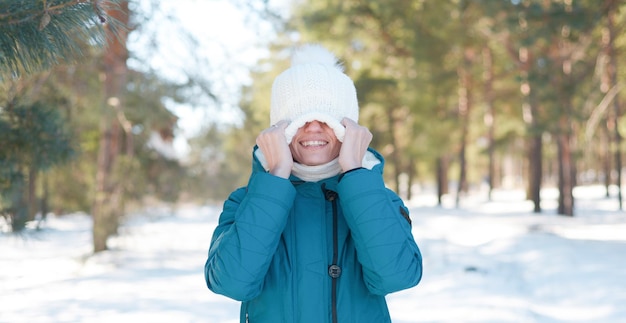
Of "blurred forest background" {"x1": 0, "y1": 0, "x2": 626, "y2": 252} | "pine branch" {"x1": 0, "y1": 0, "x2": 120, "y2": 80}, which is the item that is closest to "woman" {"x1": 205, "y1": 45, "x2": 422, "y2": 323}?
"blurred forest background" {"x1": 0, "y1": 0, "x2": 626, "y2": 252}

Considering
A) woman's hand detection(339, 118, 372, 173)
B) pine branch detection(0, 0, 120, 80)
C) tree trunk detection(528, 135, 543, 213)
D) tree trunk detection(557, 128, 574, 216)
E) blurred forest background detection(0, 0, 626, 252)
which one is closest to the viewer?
woman's hand detection(339, 118, 372, 173)

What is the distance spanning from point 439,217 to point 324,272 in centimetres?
1202

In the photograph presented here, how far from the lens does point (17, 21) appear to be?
1.88 meters

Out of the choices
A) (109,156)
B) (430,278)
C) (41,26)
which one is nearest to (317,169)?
(41,26)

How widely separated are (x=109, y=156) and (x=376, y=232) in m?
8.14

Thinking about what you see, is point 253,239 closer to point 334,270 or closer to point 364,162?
point 334,270

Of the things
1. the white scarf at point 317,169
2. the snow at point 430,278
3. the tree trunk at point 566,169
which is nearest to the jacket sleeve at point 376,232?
the white scarf at point 317,169

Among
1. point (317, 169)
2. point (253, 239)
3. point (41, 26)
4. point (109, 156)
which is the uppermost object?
point (41, 26)

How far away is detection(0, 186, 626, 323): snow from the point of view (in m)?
4.89

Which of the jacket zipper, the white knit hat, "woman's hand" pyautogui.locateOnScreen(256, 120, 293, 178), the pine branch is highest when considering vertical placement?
the pine branch

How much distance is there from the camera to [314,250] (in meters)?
1.58

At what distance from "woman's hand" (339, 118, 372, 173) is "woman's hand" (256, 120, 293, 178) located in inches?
6.3

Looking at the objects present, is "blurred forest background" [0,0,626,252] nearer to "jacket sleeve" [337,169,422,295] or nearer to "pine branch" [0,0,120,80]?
"pine branch" [0,0,120,80]

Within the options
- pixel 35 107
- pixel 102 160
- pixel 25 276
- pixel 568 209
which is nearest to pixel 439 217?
pixel 568 209
